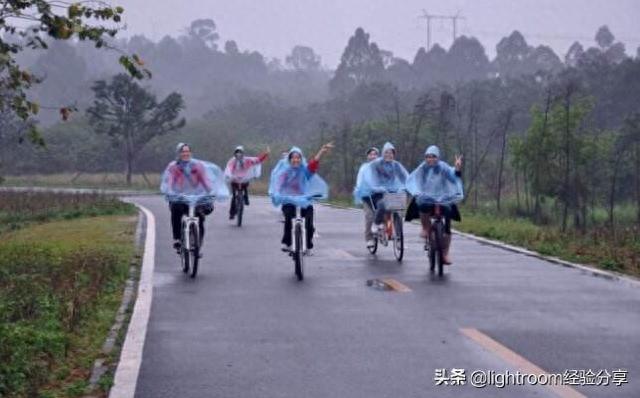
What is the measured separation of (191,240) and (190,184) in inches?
36.5

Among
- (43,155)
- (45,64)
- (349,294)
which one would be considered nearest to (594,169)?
(349,294)

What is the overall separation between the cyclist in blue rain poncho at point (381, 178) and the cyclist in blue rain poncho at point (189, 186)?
2.78 meters

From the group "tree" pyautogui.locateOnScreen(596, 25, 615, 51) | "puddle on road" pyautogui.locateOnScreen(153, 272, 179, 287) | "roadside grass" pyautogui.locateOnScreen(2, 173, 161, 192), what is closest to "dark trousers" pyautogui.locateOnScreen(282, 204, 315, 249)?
"puddle on road" pyautogui.locateOnScreen(153, 272, 179, 287)

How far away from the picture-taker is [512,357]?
28.5 feet

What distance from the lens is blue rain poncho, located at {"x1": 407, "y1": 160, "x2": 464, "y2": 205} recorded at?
15047 millimetres

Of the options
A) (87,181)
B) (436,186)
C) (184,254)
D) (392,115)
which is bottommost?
(87,181)

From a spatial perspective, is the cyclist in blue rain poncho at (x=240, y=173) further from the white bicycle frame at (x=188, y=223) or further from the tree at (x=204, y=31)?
the tree at (x=204, y=31)

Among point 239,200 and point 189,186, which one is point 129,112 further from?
point 189,186

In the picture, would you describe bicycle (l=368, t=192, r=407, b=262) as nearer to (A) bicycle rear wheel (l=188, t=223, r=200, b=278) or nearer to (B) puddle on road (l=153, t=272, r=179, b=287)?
(A) bicycle rear wheel (l=188, t=223, r=200, b=278)

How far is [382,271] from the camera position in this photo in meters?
15.1

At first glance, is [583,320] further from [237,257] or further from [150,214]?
[150,214]

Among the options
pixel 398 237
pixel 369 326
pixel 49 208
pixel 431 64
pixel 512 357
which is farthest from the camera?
pixel 431 64

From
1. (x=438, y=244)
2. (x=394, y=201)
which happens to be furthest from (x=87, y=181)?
(x=438, y=244)

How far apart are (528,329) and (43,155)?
66.1 meters
